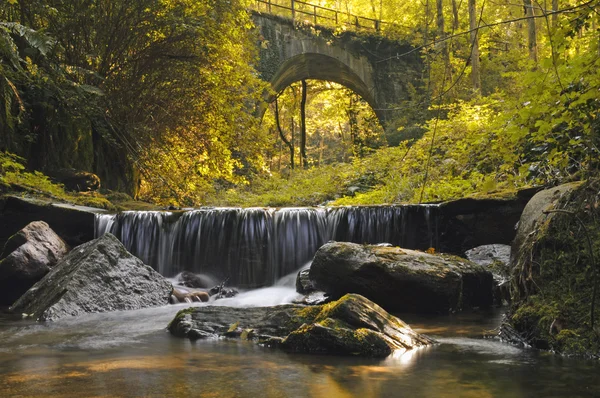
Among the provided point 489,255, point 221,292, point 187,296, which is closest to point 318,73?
point 221,292

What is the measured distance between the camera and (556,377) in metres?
3.50

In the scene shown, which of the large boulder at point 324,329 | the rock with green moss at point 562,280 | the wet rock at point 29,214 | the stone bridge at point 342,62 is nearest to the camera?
the rock with green moss at point 562,280

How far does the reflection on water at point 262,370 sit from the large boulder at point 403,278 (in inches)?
46.2

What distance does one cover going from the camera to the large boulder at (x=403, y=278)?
6.36m

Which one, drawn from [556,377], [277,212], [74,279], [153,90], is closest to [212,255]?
[277,212]

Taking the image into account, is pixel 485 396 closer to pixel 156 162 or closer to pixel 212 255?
pixel 212 255

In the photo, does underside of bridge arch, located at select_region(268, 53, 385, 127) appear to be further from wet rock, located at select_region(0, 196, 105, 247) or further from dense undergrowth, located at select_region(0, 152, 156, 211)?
wet rock, located at select_region(0, 196, 105, 247)

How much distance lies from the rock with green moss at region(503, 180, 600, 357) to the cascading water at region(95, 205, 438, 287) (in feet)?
13.8

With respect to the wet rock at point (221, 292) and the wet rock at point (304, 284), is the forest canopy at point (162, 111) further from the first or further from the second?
the wet rock at point (221, 292)

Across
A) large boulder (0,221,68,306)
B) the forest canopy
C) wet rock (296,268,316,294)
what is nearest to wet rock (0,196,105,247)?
large boulder (0,221,68,306)

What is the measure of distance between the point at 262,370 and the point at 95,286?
3765mm

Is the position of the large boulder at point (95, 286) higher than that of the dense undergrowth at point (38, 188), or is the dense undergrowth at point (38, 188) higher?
the dense undergrowth at point (38, 188)

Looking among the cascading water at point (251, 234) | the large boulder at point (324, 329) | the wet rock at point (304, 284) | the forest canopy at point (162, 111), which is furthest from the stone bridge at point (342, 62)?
the large boulder at point (324, 329)

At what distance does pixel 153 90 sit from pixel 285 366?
10.2 meters
